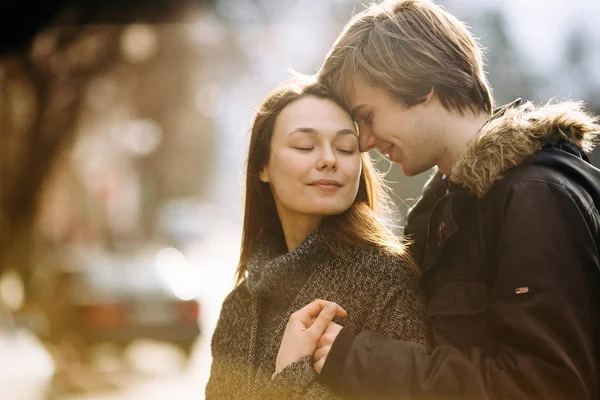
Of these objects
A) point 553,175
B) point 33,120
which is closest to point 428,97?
point 553,175

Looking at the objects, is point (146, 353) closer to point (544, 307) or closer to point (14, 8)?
point (14, 8)

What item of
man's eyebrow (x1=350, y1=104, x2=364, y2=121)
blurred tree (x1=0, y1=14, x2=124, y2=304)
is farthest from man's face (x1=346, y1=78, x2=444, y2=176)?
blurred tree (x1=0, y1=14, x2=124, y2=304)

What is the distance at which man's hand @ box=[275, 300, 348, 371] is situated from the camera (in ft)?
10.0

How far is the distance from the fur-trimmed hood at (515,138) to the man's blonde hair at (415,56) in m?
0.27

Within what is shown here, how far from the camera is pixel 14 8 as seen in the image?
28.2ft

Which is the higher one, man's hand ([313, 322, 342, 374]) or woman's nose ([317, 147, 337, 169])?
woman's nose ([317, 147, 337, 169])

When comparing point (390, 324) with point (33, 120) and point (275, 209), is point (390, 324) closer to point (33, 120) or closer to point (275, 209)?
point (275, 209)

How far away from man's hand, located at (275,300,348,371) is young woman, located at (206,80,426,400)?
9cm

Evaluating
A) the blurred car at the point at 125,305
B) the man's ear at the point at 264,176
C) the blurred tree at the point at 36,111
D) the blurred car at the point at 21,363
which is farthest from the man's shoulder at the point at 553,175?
the blurred tree at the point at 36,111

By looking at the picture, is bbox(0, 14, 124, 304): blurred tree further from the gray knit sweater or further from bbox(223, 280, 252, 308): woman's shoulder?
the gray knit sweater

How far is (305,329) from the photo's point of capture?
310 centimetres

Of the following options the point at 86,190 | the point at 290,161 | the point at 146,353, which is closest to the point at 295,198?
the point at 290,161

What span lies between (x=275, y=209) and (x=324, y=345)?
947mm

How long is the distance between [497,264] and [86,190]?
1061 inches
